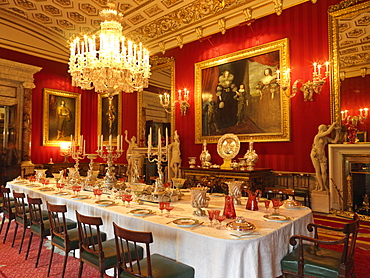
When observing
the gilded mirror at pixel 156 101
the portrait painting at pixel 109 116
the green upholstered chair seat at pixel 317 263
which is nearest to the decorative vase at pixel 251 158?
the gilded mirror at pixel 156 101

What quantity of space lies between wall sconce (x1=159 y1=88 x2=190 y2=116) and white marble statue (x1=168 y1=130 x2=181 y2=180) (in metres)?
0.80

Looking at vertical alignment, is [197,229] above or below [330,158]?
below

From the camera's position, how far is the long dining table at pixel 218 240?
1.93 meters

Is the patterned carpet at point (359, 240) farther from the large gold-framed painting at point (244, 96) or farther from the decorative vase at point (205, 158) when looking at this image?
the decorative vase at point (205, 158)

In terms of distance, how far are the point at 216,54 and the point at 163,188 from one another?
5003 millimetres

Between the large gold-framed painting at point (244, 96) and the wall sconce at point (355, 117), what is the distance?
1.07 m

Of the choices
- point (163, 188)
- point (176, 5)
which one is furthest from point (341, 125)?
point (176, 5)

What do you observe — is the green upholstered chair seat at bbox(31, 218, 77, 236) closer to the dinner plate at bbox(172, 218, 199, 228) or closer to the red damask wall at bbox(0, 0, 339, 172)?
the dinner plate at bbox(172, 218, 199, 228)

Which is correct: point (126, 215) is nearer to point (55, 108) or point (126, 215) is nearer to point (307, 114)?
point (307, 114)

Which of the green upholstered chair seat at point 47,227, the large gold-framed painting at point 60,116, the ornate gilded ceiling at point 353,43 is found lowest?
the green upholstered chair seat at point 47,227

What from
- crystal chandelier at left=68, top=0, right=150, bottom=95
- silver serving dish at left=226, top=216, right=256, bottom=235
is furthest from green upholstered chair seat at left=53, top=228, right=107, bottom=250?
crystal chandelier at left=68, top=0, right=150, bottom=95

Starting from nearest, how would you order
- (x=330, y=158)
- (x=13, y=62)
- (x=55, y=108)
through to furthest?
1. (x=330, y=158)
2. (x=13, y=62)
3. (x=55, y=108)

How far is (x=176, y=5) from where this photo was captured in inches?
290

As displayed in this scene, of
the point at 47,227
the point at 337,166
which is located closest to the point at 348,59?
the point at 337,166
